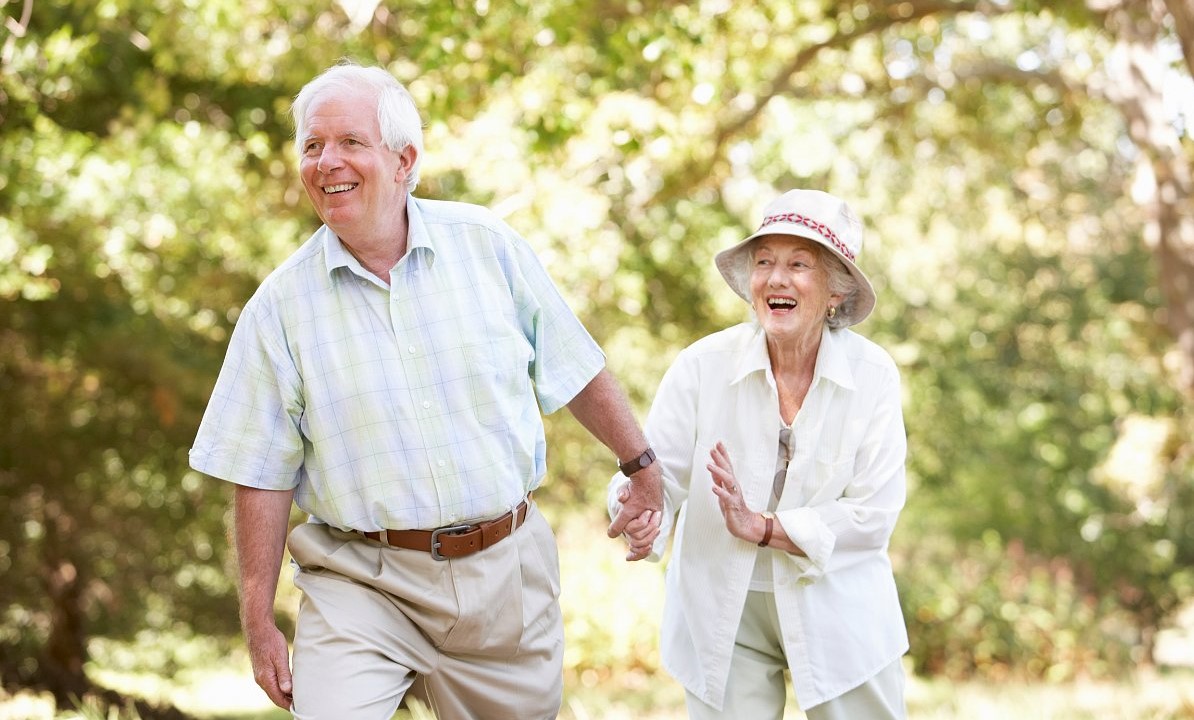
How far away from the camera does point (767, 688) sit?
3779 millimetres

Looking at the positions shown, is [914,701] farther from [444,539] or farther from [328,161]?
[328,161]

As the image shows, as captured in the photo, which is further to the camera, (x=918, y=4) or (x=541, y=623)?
(x=918, y=4)

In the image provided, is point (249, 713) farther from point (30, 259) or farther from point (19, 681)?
point (30, 259)

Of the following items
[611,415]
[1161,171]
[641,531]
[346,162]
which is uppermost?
[1161,171]

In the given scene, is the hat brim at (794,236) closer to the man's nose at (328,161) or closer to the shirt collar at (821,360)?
the shirt collar at (821,360)

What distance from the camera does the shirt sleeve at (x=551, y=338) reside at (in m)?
3.58

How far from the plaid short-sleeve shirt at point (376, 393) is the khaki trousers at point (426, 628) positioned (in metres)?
0.12

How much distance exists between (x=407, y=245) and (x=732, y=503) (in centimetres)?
111

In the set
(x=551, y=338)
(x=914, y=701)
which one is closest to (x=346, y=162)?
(x=551, y=338)

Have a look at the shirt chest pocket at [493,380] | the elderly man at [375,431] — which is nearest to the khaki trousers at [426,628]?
the elderly man at [375,431]

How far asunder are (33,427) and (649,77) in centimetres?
696

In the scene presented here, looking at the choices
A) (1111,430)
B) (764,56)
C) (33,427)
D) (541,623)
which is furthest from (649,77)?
(1111,430)

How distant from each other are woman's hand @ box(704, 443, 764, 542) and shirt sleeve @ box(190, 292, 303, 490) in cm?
111

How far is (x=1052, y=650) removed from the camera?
43.7 feet
